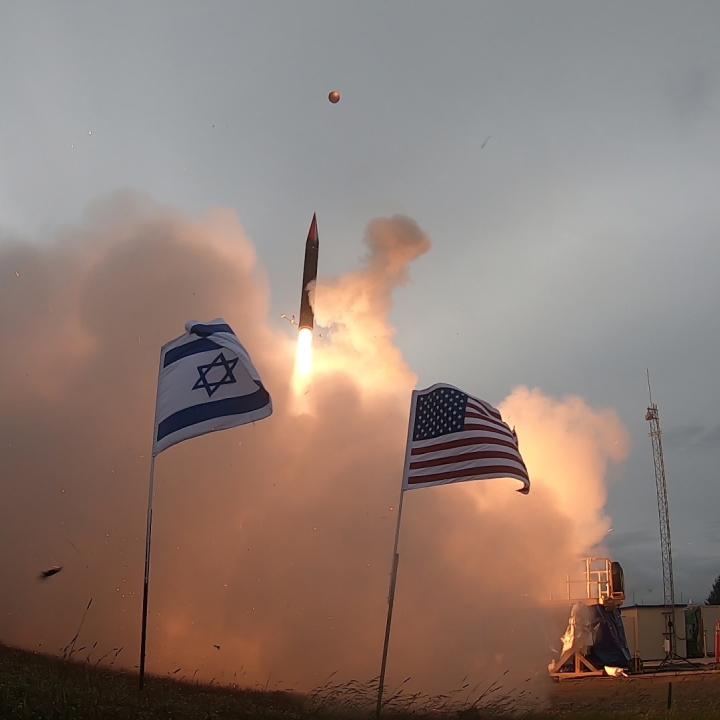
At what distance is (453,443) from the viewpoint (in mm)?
17281

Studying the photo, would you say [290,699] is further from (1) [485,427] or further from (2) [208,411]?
(2) [208,411]

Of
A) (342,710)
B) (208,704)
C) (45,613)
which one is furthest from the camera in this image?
(45,613)

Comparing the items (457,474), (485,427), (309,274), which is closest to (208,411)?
(457,474)

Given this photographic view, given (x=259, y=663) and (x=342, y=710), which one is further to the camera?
(x=259, y=663)

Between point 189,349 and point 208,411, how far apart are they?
1.26m

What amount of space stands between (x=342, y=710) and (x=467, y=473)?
567 centimetres

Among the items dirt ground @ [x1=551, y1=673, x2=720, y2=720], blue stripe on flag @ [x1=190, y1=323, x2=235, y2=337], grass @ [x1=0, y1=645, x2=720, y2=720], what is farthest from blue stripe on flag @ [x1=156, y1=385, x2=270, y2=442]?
dirt ground @ [x1=551, y1=673, x2=720, y2=720]

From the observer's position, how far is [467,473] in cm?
1716

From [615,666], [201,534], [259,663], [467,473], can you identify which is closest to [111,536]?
[201,534]

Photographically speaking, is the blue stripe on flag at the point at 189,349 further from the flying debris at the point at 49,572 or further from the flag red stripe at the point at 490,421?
the flying debris at the point at 49,572

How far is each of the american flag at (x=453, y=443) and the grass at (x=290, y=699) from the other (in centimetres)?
481

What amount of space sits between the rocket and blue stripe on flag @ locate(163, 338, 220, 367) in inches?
603

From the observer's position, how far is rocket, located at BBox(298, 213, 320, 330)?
31047 mm

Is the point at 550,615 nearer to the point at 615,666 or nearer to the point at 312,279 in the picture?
the point at 615,666
